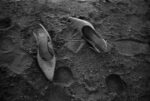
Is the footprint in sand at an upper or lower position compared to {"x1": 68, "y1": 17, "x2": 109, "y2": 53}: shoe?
lower

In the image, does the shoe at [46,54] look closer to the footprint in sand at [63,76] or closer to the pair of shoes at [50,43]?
the pair of shoes at [50,43]

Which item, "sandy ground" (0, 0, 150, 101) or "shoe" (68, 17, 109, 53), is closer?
"sandy ground" (0, 0, 150, 101)

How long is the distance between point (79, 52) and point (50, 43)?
1.35 feet

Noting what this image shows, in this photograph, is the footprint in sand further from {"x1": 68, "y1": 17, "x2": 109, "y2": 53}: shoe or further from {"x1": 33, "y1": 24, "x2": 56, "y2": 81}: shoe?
{"x1": 68, "y1": 17, "x2": 109, "y2": 53}: shoe

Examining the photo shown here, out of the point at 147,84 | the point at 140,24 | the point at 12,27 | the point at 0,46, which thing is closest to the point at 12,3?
the point at 12,27

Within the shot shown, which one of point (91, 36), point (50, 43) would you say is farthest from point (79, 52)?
point (50, 43)

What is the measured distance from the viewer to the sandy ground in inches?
84.7

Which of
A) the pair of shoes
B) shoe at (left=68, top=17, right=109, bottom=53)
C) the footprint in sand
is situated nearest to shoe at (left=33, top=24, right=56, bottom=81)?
the pair of shoes

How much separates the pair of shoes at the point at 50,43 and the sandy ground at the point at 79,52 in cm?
10

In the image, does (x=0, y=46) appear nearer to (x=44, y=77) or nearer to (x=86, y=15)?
(x=44, y=77)

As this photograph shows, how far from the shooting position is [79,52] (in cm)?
247

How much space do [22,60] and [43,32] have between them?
46cm

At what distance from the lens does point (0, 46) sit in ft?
7.84

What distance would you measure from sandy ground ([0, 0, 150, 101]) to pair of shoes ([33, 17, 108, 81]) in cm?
10
